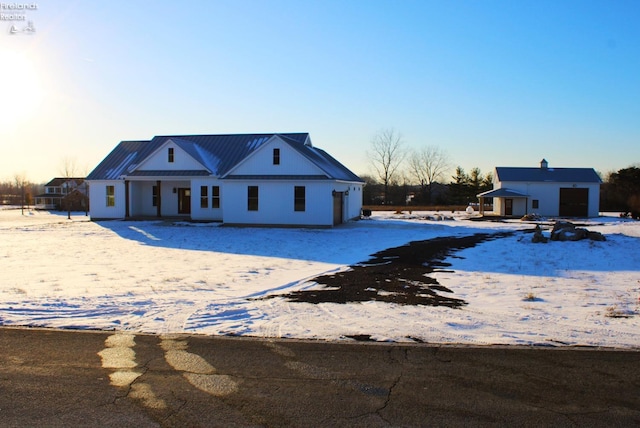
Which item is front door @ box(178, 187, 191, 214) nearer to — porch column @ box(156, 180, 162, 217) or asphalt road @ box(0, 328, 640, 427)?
porch column @ box(156, 180, 162, 217)

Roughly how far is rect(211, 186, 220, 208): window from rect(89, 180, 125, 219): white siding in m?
7.25

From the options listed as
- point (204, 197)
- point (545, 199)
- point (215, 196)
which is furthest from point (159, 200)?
point (545, 199)

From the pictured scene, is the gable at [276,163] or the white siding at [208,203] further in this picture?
the white siding at [208,203]

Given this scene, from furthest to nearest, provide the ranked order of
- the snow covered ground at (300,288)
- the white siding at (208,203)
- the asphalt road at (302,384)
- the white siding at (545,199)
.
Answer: the white siding at (545,199), the white siding at (208,203), the snow covered ground at (300,288), the asphalt road at (302,384)

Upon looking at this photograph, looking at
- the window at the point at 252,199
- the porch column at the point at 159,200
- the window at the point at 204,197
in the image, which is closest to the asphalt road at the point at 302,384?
the window at the point at 252,199

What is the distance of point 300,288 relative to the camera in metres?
11.7

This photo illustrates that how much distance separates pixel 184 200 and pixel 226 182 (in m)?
7.02

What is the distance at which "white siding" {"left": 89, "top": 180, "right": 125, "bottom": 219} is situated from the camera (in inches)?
1416

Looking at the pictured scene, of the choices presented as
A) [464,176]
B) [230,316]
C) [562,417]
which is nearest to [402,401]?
[562,417]

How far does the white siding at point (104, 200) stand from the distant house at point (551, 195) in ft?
105

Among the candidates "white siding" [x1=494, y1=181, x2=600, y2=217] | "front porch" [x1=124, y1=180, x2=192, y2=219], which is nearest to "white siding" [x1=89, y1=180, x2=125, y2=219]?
"front porch" [x1=124, y1=180, x2=192, y2=219]

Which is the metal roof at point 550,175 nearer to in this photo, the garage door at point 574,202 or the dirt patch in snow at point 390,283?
the garage door at point 574,202

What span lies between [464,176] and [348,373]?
71339 mm

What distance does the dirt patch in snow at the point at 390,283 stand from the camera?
33.8 ft
